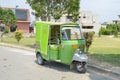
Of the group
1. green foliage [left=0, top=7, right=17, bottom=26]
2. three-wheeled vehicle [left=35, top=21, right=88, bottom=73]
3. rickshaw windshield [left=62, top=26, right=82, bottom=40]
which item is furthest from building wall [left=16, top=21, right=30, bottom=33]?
rickshaw windshield [left=62, top=26, right=82, bottom=40]

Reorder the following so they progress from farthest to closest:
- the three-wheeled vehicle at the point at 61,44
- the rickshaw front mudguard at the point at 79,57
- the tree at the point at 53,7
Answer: the tree at the point at 53,7 < the three-wheeled vehicle at the point at 61,44 < the rickshaw front mudguard at the point at 79,57

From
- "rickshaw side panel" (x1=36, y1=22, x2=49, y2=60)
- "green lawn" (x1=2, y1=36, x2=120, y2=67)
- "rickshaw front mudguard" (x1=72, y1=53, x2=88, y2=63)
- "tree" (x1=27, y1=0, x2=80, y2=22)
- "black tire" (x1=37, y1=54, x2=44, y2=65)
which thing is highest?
"tree" (x1=27, y1=0, x2=80, y2=22)

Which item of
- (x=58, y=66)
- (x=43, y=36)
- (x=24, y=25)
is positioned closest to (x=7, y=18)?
(x=24, y=25)

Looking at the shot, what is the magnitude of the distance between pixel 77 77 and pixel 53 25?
3.27m

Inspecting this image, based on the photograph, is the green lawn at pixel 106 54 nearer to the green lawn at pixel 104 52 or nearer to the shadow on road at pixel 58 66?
the green lawn at pixel 104 52

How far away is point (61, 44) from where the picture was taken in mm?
12188

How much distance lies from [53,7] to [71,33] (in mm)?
→ 11187

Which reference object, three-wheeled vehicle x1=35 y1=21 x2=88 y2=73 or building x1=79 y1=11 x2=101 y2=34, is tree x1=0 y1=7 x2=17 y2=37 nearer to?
building x1=79 y1=11 x2=101 y2=34

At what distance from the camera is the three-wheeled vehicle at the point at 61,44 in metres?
11.7

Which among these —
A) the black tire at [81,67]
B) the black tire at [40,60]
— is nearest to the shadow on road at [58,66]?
the black tire at [40,60]

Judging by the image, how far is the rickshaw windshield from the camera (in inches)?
485

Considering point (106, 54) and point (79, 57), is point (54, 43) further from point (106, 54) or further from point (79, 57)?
point (106, 54)

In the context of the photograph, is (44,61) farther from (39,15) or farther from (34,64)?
(39,15)

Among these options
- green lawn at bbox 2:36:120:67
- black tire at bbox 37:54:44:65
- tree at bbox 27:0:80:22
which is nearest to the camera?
black tire at bbox 37:54:44:65
